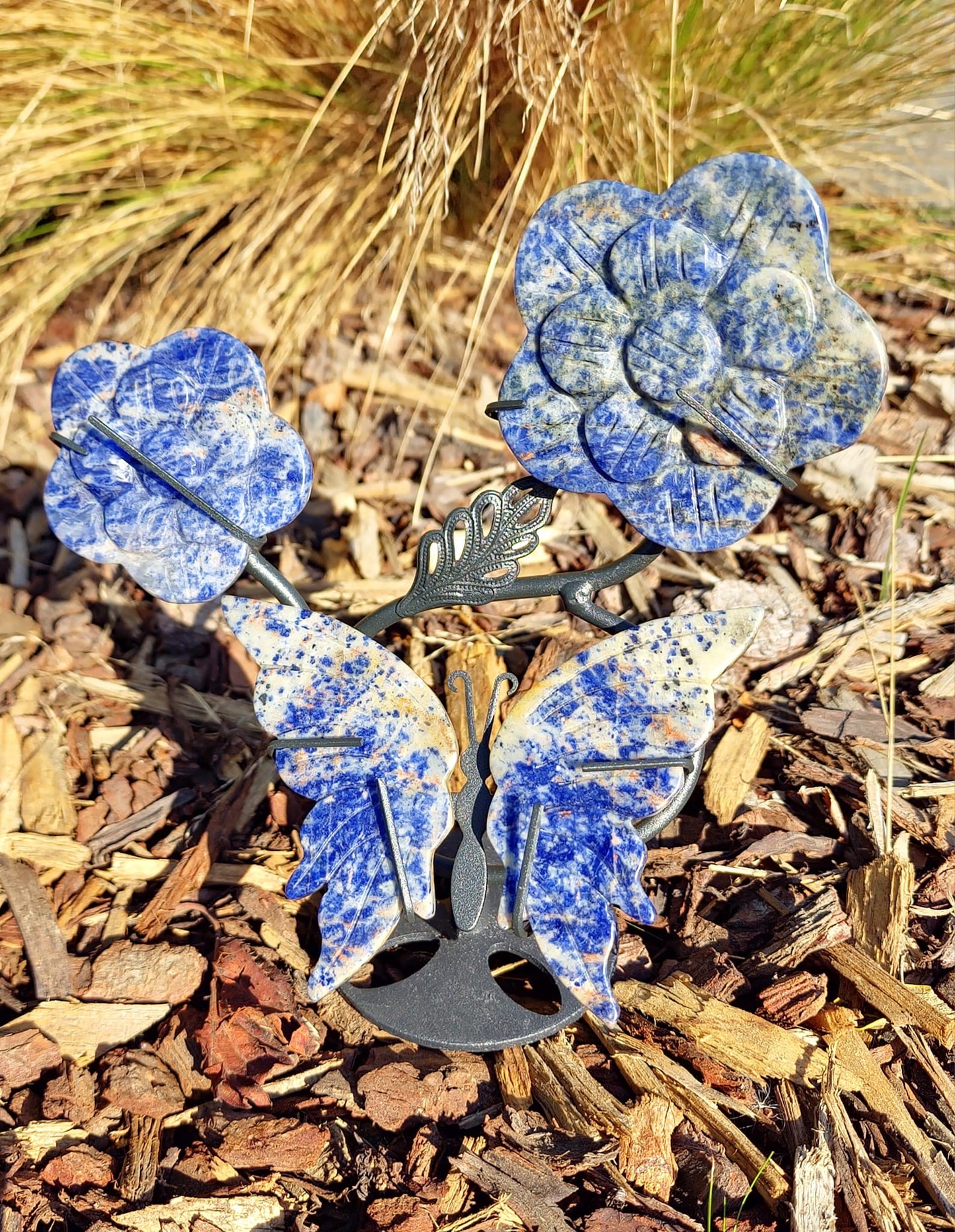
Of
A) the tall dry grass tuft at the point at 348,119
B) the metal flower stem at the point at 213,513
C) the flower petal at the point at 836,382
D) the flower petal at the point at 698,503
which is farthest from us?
the tall dry grass tuft at the point at 348,119

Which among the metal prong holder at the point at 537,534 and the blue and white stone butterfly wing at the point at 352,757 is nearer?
the metal prong holder at the point at 537,534

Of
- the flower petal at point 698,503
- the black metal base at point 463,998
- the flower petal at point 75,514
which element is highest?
the flower petal at point 698,503

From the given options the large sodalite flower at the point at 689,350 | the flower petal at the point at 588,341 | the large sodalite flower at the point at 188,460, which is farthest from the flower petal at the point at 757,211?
the large sodalite flower at the point at 188,460

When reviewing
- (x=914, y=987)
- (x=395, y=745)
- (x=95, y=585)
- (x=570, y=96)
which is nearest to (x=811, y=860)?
(x=914, y=987)

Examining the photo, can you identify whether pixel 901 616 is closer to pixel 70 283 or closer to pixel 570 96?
pixel 570 96

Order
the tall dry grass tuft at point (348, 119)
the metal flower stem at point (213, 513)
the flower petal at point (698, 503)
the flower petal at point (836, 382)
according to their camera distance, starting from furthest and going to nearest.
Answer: the tall dry grass tuft at point (348, 119) < the metal flower stem at point (213, 513) < the flower petal at point (698, 503) < the flower petal at point (836, 382)

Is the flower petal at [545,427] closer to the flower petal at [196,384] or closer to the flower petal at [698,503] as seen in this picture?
the flower petal at [698,503]

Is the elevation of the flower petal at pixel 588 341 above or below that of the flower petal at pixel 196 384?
above
